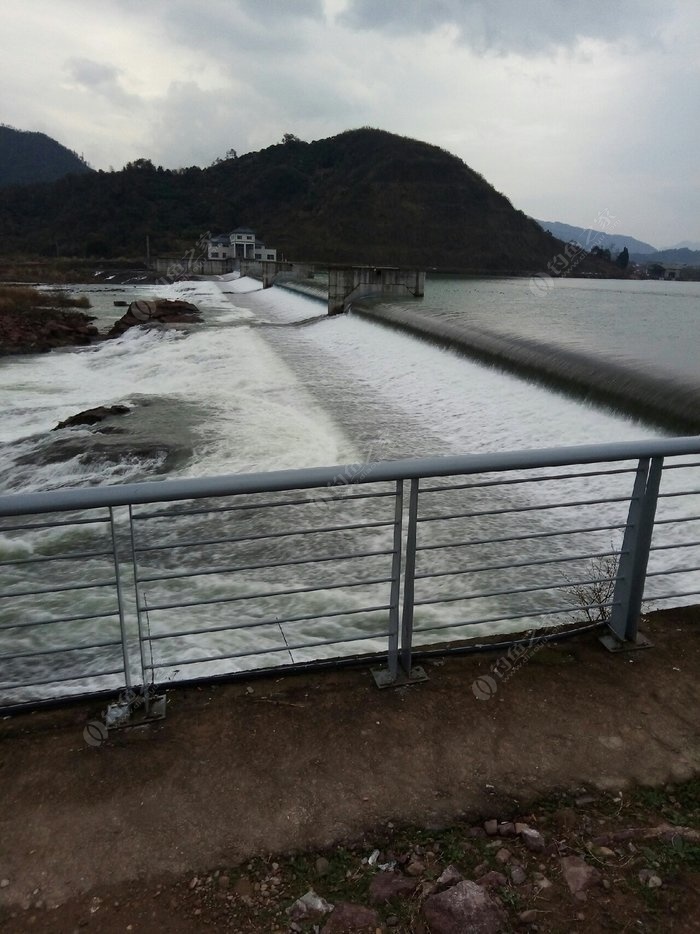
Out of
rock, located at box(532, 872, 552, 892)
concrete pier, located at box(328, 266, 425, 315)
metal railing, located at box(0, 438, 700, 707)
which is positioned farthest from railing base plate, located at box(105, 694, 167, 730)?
concrete pier, located at box(328, 266, 425, 315)

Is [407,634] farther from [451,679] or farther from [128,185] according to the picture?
[128,185]

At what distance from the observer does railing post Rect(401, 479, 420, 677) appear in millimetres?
2705

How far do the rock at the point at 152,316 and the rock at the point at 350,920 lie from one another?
22.7 meters

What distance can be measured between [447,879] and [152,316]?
24.8m

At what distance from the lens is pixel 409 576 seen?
281 cm

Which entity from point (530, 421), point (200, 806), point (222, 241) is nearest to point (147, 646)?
point (200, 806)

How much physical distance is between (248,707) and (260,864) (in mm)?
752

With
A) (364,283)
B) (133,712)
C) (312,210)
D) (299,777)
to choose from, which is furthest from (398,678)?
(312,210)

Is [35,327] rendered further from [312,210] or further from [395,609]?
[312,210]

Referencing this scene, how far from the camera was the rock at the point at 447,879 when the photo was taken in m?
2.05

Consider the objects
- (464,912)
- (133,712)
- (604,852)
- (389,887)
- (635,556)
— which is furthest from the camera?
(635,556)

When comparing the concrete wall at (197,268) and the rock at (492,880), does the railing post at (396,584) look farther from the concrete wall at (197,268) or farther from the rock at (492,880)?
the concrete wall at (197,268)

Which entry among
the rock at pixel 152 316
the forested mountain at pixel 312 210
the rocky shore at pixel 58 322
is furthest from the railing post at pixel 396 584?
the forested mountain at pixel 312 210

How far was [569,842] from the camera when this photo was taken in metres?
2.22
